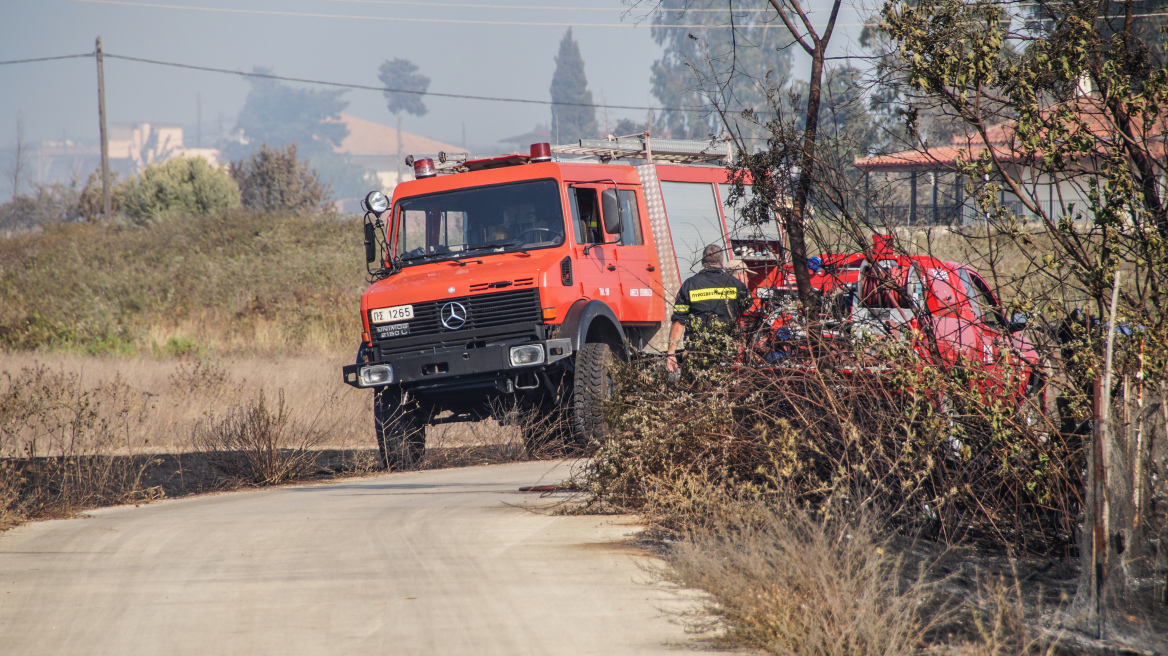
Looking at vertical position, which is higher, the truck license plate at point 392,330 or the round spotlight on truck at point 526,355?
the truck license plate at point 392,330

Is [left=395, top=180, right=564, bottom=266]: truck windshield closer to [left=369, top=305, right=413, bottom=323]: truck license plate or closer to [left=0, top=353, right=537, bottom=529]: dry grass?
[left=369, top=305, right=413, bottom=323]: truck license plate

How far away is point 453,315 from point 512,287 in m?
0.60

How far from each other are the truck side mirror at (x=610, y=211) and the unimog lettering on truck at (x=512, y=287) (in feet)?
0.04

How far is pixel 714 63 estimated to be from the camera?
274 inches

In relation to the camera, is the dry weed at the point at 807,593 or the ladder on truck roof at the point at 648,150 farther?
the ladder on truck roof at the point at 648,150

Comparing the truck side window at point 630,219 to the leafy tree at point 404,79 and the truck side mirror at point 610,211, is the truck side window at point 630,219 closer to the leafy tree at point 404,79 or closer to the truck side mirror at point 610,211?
the truck side mirror at point 610,211

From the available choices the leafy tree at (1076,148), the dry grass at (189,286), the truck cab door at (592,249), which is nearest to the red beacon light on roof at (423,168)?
the truck cab door at (592,249)

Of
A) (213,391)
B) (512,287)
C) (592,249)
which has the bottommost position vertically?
(213,391)

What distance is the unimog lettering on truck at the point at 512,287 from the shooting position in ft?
30.4

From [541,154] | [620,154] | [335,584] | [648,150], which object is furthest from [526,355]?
[335,584]

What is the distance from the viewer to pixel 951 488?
16.6 feet

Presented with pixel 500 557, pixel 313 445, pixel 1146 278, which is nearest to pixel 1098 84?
pixel 1146 278

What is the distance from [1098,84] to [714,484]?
2970 millimetres

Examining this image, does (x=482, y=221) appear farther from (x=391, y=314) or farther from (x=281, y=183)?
(x=281, y=183)
